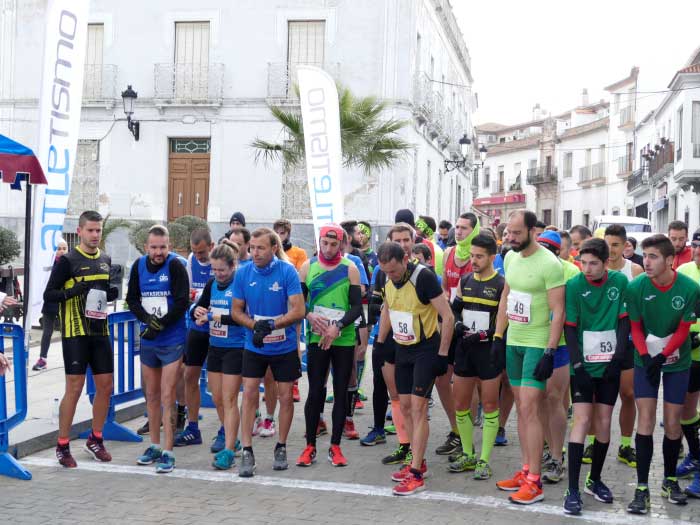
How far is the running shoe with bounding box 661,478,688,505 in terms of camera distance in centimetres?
600

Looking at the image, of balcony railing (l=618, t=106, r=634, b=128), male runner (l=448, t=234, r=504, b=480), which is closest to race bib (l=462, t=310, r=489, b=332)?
male runner (l=448, t=234, r=504, b=480)

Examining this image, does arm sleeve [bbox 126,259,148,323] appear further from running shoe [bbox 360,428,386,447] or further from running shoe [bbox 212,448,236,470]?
running shoe [bbox 360,428,386,447]

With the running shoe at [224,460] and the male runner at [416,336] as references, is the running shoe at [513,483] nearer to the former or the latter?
the male runner at [416,336]

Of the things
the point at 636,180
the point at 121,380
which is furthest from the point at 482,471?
the point at 636,180

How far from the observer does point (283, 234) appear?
32.0ft

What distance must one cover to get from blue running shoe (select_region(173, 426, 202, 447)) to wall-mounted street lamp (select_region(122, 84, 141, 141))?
14.9 m

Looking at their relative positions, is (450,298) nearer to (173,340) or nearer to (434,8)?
(173,340)

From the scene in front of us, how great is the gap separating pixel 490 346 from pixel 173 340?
8.18 feet

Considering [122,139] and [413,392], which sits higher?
[122,139]

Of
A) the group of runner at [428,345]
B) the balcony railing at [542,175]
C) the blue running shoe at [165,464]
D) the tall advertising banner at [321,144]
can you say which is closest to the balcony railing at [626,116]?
the balcony railing at [542,175]

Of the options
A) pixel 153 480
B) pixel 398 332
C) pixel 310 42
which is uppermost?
pixel 310 42

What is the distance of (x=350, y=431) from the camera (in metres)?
7.96

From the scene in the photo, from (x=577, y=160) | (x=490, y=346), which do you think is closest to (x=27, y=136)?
(x=490, y=346)

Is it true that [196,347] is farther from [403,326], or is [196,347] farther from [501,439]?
[501,439]
